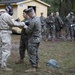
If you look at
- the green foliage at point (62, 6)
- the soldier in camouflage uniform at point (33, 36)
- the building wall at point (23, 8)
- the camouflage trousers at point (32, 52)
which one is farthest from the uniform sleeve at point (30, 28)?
the green foliage at point (62, 6)

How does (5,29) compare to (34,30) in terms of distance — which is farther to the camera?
(5,29)

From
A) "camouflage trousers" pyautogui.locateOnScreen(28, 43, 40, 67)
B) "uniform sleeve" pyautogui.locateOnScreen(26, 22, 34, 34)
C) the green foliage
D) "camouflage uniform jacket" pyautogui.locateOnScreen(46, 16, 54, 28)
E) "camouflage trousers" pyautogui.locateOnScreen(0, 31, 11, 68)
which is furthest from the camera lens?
the green foliage

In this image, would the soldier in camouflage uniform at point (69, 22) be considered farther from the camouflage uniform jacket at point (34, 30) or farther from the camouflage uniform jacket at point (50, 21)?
the camouflage uniform jacket at point (34, 30)

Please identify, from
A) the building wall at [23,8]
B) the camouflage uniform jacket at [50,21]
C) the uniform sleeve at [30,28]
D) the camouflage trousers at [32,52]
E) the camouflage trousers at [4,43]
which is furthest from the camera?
the building wall at [23,8]

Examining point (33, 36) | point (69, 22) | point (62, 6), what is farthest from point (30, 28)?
point (62, 6)

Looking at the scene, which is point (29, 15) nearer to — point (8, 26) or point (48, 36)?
point (8, 26)

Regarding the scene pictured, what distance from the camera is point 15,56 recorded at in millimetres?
9695

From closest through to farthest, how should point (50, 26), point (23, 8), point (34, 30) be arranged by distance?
point (34, 30), point (50, 26), point (23, 8)

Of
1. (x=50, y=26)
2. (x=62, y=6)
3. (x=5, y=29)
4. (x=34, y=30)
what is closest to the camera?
(x=34, y=30)

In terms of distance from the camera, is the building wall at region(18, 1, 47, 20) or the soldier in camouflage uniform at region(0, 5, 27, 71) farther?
the building wall at region(18, 1, 47, 20)

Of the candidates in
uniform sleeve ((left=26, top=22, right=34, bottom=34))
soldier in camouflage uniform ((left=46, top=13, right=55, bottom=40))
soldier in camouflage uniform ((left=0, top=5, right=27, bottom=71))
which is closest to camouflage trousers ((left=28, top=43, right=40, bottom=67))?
uniform sleeve ((left=26, top=22, right=34, bottom=34))

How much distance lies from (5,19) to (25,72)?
149cm

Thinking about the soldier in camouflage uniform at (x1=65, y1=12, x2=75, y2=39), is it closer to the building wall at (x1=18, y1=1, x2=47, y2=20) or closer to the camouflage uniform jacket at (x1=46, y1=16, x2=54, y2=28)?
the camouflage uniform jacket at (x1=46, y1=16, x2=54, y2=28)

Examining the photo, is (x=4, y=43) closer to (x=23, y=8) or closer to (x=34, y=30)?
(x=34, y=30)
